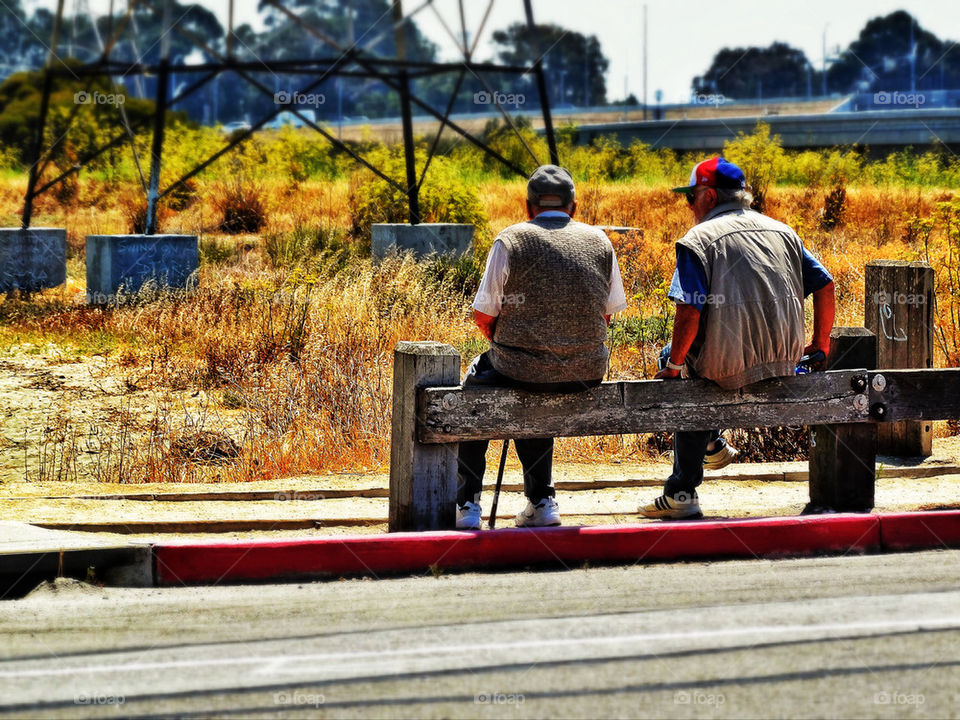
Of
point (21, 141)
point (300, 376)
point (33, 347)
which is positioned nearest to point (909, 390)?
point (300, 376)

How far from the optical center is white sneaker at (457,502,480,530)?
6238mm

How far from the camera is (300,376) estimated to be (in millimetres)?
10625

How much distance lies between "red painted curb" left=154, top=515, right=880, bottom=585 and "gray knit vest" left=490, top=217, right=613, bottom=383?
0.79 metres

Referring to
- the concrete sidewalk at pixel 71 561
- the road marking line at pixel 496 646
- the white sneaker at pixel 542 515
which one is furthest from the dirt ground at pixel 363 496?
the road marking line at pixel 496 646

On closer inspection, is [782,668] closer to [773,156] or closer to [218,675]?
[218,675]

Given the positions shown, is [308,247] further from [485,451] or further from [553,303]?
[553,303]

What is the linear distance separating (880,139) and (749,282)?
45.6 meters

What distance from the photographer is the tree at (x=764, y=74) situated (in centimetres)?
7212

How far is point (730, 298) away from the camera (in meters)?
6.01

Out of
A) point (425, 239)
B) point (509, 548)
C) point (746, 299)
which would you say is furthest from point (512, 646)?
point (425, 239)

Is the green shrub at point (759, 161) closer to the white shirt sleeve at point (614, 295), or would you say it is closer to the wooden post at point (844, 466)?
the wooden post at point (844, 466)

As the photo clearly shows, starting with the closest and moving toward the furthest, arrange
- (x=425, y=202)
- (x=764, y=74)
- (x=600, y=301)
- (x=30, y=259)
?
(x=600, y=301)
(x=30, y=259)
(x=425, y=202)
(x=764, y=74)

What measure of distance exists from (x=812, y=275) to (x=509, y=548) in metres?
2.08

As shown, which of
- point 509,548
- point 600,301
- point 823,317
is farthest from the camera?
point 823,317
